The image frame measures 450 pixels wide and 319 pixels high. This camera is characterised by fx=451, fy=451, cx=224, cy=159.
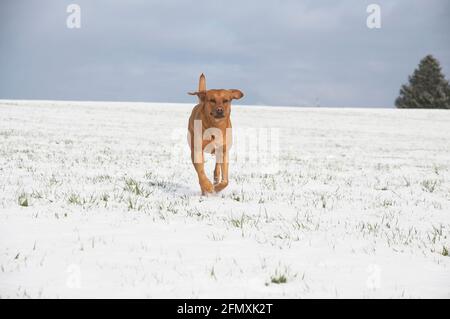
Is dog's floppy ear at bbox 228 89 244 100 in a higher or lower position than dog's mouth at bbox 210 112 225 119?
higher

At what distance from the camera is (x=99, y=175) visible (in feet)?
29.4

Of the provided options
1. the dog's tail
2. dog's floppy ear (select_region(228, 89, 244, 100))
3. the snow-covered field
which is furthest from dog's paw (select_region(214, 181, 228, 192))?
the dog's tail

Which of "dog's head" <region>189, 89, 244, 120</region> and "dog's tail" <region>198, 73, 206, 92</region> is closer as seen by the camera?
"dog's head" <region>189, 89, 244, 120</region>

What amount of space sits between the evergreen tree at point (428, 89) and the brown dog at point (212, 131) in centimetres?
6358

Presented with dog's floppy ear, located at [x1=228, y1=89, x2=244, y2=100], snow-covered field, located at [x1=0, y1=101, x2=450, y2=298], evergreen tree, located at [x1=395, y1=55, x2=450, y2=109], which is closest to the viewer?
snow-covered field, located at [x1=0, y1=101, x2=450, y2=298]

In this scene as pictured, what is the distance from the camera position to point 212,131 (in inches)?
284

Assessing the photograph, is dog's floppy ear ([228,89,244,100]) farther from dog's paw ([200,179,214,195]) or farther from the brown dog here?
dog's paw ([200,179,214,195])

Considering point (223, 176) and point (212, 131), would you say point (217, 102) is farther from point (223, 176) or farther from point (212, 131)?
point (223, 176)

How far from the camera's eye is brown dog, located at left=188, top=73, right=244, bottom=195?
7070 mm

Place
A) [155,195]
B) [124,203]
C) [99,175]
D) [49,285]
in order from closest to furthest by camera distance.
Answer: [49,285] < [124,203] < [155,195] < [99,175]

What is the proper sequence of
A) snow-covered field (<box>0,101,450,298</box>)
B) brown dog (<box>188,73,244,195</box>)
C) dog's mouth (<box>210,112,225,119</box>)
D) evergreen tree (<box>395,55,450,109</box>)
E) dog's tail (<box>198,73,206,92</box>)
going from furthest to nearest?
1. evergreen tree (<box>395,55,450,109</box>)
2. dog's tail (<box>198,73,206,92</box>)
3. brown dog (<box>188,73,244,195</box>)
4. dog's mouth (<box>210,112,225,119</box>)
5. snow-covered field (<box>0,101,450,298</box>)

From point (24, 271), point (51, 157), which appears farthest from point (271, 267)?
point (51, 157)

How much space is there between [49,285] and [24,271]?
39 cm

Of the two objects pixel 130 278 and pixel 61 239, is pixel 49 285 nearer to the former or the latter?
Result: pixel 130 278
